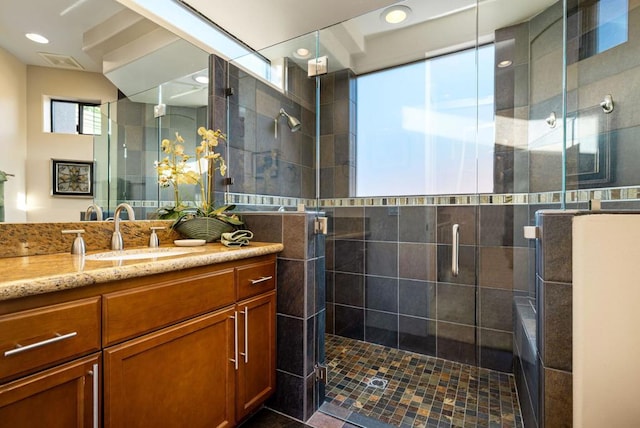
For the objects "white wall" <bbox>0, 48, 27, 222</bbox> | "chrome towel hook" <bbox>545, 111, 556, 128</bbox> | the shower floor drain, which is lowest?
the shower floor drain

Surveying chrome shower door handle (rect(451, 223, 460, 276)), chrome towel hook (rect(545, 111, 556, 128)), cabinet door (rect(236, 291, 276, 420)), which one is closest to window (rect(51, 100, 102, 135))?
cabinet door (rect(236, 291, 276, 420))

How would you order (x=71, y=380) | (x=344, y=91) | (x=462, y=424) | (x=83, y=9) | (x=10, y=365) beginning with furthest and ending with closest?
(x=344, y=91) < (x=462, y=424) < (x=83, y=9) < (x=71, y=380) < (x=10, y=365)

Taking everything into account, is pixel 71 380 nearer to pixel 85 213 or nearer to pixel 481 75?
pixel 85 213

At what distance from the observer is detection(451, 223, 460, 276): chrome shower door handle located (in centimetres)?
216

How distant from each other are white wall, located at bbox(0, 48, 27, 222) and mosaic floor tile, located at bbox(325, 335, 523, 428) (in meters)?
1.84

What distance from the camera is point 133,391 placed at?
97 centimetres

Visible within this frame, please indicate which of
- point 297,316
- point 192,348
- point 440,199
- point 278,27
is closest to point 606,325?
point 297,316

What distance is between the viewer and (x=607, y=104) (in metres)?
1.62

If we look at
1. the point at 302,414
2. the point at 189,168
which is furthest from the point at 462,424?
the point at 189,168

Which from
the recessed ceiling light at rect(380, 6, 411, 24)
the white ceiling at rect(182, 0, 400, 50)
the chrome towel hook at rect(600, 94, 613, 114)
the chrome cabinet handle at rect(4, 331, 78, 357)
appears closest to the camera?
the chrome cabinet handle at rect(4, 331, 78, 357)

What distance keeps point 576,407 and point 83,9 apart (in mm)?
2640

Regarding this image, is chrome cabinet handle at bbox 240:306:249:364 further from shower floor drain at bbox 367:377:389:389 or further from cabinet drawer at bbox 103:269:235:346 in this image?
shower floor drain at bbox 367:377:389:389

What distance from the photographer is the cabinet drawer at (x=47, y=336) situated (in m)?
0.71

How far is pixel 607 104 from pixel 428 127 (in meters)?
1.03
